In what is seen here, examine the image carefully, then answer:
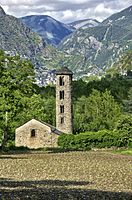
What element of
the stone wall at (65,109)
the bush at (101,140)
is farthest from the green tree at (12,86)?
the stone wall at (65,109)

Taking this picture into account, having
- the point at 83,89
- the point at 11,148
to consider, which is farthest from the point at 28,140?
the point at 83,89

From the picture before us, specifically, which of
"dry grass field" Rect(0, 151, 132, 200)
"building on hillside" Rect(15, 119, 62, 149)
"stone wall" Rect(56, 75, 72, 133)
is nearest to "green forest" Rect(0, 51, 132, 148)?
"building on hillside" Rect(15, 119, 62, 149)

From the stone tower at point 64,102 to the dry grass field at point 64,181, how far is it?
49.5 metres

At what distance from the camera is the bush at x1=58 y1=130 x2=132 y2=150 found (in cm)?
8125

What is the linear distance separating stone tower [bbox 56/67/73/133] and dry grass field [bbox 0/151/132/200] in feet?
162

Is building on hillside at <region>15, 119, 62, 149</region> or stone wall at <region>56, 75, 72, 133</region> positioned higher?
stone wall at <region>56, 75, 72, 133</region>

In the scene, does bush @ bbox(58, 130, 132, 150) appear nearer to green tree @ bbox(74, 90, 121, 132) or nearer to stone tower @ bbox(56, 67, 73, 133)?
stone tower @ bbox(56, 67, 73, 133)

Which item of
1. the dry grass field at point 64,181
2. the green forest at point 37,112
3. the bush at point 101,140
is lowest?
the dry grass field at point 64,181

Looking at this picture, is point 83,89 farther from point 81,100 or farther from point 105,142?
point 105,142

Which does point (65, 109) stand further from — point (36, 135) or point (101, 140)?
point (101, 140)

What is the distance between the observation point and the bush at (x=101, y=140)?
81.2 m

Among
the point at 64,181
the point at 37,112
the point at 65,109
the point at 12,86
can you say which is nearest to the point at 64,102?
the point at 65,109

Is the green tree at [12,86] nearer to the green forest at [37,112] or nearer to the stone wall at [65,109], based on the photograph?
the green forest at [37,112]

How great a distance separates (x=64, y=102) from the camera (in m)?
99.4
